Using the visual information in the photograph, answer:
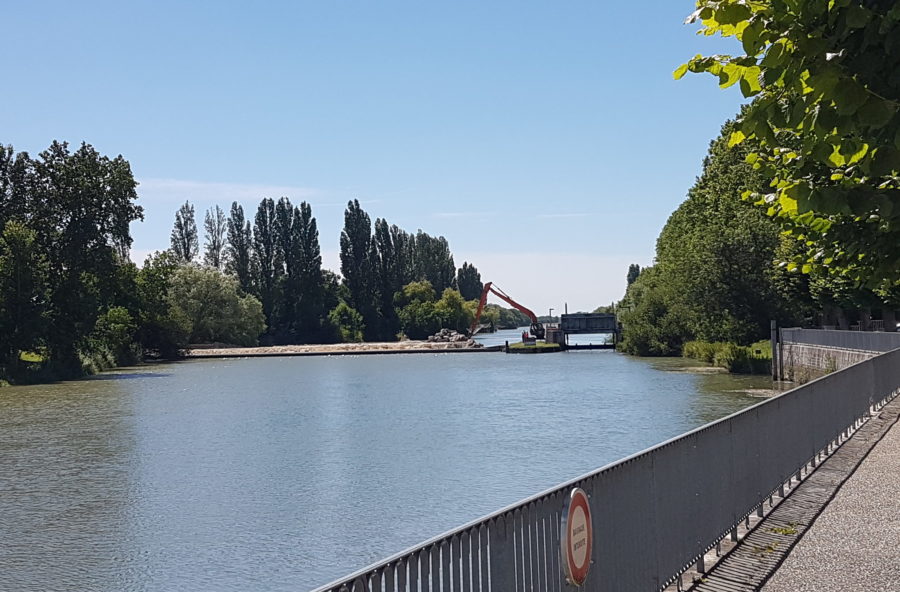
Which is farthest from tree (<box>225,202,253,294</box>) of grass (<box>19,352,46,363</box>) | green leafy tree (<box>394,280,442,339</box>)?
grass (<box>19,352,46,363</box>)

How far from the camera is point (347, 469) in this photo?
29.0 meters

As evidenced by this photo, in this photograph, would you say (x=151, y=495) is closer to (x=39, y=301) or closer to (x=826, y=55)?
(x=826, y=55)

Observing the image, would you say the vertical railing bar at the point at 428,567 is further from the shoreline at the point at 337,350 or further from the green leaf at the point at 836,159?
the shoreline at the point at 337,350

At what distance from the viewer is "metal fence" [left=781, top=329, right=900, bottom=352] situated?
126ft

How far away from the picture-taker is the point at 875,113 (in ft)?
18.3

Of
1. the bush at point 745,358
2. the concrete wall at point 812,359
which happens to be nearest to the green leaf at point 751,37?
the concrete wall at point 812,359

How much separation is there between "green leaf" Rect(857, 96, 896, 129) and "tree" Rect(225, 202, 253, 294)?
128520 millimetres

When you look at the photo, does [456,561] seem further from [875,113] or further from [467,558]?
[875,113]

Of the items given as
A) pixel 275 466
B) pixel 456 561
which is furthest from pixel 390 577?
pixel 275 466

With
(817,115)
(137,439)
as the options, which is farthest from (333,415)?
(817,115)

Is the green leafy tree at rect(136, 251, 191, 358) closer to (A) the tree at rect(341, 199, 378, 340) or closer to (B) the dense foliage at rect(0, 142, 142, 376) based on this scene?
(B) the dense foliage at rect(0, 142, 142, 376)

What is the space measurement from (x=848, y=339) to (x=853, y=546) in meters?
37.3

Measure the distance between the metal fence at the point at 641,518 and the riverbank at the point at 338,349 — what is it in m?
106

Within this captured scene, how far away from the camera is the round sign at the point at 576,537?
6.51 m
